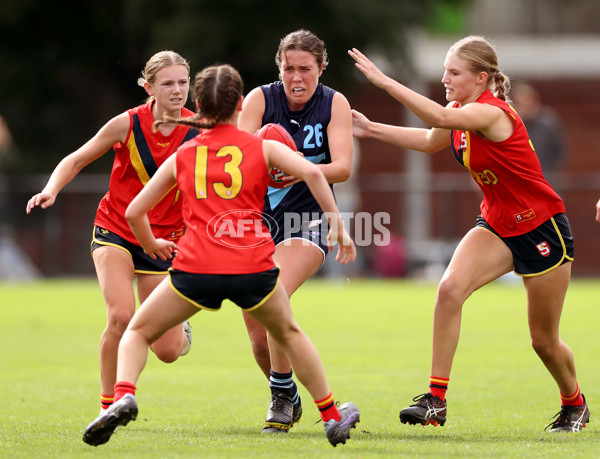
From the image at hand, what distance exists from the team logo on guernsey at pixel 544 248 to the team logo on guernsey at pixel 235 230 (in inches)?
71.0

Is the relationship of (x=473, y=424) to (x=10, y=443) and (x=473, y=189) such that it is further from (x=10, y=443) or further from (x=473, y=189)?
(x=473, y=189)

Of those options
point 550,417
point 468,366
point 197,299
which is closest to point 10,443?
point 197,299

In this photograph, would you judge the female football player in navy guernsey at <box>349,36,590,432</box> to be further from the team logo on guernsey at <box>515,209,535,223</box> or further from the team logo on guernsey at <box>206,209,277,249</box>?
the team logo on guernsey at <box>206,209,277,249</box>

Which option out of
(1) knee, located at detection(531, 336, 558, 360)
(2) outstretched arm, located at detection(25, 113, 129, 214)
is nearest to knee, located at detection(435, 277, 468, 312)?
(1) knee, located at detection(531, 336, 558, 360)

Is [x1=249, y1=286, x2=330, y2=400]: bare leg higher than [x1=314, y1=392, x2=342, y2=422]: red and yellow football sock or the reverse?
higher

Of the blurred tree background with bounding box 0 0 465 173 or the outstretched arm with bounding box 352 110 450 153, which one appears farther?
the blurred tree background with bounding box 0 0 465 173

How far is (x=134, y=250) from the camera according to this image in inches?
261

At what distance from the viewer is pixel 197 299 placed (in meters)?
5.21

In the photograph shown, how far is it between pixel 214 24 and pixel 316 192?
14.8 meters

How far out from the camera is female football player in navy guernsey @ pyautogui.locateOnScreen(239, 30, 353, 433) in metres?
6.21


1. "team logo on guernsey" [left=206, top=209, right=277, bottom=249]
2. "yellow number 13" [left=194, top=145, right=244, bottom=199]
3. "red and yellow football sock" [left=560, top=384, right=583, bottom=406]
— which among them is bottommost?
"red and yellow football sock" [left=560, top=384, right=583, bottom=406]

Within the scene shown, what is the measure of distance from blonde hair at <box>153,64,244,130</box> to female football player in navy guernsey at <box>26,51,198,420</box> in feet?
3.39

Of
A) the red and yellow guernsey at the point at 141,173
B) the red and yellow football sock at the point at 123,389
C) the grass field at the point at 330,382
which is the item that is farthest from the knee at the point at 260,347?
the red and yellow football sock at the point at 123,389

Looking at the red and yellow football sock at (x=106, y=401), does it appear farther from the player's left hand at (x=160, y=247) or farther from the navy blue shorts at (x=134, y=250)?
the player's left hand at (x=160, y=247)
